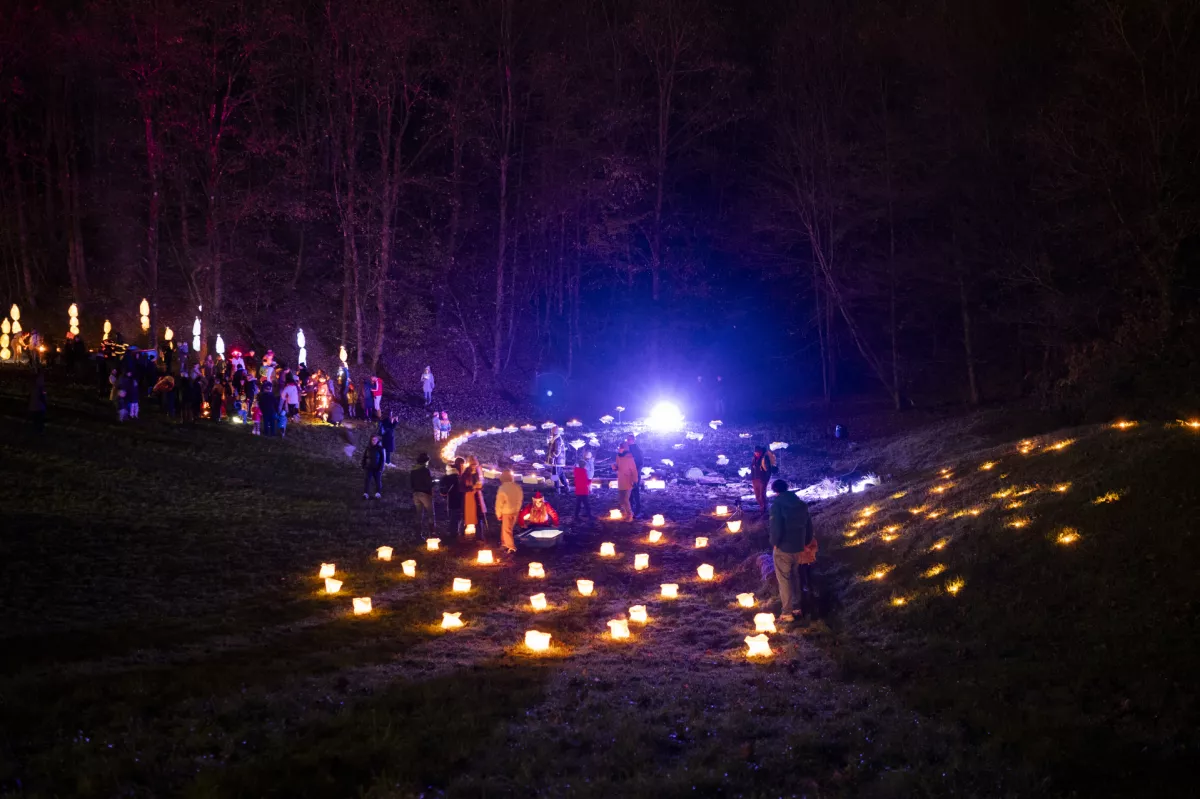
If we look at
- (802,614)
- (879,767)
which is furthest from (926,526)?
(879,767)

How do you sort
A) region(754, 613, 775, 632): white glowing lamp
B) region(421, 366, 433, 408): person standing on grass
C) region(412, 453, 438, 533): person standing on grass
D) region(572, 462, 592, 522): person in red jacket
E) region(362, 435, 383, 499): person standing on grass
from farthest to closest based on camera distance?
region(421, 366, 433, 408): person standing on grass, region(362, 435, 383, 499): person standing on grass, region(572, 462, 592, 522): person in red jacket, region(412, 453, 438, 533): person standing on grass, region(754, 613, 775, 632): white glowing lamp

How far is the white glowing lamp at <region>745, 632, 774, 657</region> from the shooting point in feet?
34.0

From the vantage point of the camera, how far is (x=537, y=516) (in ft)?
57.1

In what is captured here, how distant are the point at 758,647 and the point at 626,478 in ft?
29.1

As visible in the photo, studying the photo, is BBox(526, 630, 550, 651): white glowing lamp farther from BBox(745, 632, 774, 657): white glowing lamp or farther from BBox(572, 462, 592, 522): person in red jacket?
BBox(572, 462, 592, 522): person in red jacket

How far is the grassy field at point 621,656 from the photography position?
22.4 ft

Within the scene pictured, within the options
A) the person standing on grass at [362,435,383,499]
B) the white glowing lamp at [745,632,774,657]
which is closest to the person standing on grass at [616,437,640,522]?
the person standing on grass at [362,435,383,499]

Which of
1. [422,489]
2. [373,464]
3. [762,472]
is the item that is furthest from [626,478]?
[373,464]

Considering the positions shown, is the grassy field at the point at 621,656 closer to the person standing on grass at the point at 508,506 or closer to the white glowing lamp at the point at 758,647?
the white glowing lamp at the point at 758,647

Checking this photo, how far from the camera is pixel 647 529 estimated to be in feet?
60.1

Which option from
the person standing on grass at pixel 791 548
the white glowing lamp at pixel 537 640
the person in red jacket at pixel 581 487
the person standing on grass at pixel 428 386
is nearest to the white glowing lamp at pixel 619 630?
the white glowing lamp at pixel 537 640

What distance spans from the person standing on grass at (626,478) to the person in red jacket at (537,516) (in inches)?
86.7

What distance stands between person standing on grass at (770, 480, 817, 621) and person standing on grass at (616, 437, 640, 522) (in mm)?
7212

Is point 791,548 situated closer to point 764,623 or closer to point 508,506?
point 764,623
